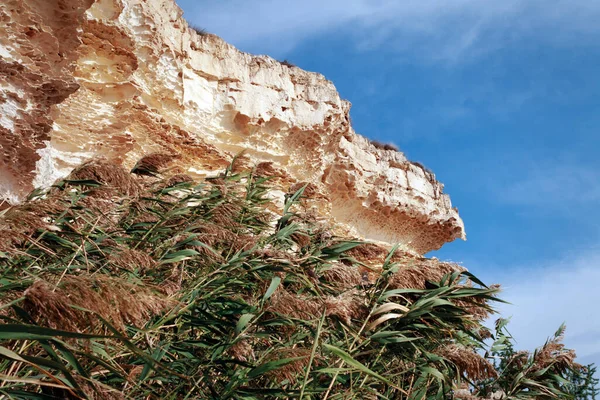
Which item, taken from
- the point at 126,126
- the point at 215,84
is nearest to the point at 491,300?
the point at 126,126

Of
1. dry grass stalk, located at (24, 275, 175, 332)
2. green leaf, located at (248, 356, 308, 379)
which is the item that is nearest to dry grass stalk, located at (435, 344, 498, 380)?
green leaf, located at (248, 356, 308, 379)

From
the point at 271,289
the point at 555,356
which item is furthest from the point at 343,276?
the point at 555,356

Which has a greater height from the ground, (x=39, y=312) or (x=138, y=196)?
(x=138, y=196)

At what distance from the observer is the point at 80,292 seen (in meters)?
1.86

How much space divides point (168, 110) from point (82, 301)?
8504mm

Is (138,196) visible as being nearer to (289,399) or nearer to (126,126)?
(289,399)

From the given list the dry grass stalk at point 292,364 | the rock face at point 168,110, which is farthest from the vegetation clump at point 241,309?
the rock face at point 168,110

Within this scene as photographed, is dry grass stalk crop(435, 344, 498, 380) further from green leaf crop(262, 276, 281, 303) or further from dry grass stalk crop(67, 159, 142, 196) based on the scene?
dry grass stalk crop(67, 159, 142, 196)

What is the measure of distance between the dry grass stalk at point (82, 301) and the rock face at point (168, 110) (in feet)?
12.7

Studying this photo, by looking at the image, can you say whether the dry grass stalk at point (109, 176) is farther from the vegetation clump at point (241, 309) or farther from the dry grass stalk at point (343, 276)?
the dry grass stalk at point (343, 276)

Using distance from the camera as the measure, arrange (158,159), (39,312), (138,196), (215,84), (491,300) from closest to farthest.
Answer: (39,312) < (491,300) < (138,196) < (158,159) < (215,84)

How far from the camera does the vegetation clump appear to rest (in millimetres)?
2748

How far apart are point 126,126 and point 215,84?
261cm

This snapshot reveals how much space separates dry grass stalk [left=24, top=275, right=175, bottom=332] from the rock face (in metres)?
3.87
